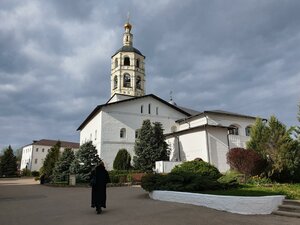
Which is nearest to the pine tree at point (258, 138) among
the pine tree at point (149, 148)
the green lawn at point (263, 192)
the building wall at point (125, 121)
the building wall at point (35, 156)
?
the green lawn at point (263, 192)

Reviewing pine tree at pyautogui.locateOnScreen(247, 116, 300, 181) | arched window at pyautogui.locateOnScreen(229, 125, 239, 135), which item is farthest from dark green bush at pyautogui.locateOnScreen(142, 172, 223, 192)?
arched window at pyautogui.locateOnScreen(229, 125, 239, 135)

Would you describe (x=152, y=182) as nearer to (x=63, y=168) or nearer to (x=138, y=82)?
(x=63, y=168)

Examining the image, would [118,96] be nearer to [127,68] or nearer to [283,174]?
[127,68]

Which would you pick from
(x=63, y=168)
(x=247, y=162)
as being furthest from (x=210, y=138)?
(x=63, y=168)

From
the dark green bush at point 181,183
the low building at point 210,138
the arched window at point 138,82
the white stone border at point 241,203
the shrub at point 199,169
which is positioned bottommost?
the white stone border at point 241,203

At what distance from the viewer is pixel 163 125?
114ft

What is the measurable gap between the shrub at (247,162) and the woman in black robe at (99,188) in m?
10.8

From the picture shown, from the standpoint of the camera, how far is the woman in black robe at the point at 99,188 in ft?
25.7

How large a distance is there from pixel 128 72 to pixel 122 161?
16.5 metres

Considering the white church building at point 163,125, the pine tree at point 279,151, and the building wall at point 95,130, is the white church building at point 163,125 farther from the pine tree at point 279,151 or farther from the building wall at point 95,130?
the pine tree at point 279,151

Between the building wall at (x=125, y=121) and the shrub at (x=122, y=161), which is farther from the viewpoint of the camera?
the building wall at (x=125, y=121)

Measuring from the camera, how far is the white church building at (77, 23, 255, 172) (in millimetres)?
27172

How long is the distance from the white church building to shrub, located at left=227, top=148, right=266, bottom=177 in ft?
31.7

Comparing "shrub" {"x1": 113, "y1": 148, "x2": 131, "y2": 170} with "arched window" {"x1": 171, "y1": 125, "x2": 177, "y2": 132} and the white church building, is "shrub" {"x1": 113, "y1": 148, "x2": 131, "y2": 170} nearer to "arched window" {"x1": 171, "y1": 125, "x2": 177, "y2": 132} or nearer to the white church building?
the white church building
